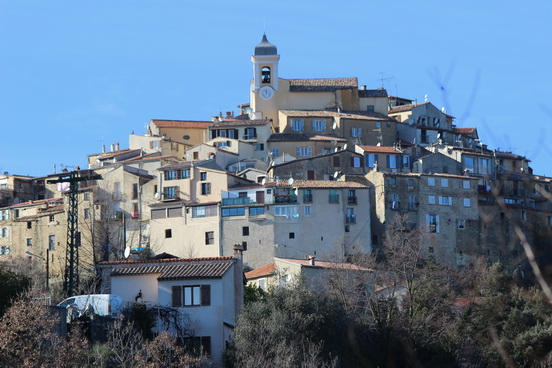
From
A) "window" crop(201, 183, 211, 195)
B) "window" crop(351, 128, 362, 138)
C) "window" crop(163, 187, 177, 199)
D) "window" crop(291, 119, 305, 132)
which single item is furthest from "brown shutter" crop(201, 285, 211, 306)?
"window" crop(351, 128, 362, 138)

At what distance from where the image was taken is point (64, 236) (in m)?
73.3

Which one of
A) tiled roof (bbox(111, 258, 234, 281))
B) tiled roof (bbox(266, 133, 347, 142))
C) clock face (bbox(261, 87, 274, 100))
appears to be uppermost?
clock face (bbox(261, 87, 274, 100))

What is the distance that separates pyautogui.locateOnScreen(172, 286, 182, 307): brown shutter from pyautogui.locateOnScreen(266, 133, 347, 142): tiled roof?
44.3m

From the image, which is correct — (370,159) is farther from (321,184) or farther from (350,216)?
(350,216)

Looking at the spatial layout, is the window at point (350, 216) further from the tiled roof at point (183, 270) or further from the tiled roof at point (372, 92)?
the tiled roof at point (183, 270)

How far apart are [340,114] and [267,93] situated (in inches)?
263

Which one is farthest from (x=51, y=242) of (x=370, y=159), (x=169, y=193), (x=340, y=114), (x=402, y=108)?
(x=402, y=108)

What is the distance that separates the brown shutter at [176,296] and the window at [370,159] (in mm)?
40957

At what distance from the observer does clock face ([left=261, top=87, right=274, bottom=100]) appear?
86.8 m

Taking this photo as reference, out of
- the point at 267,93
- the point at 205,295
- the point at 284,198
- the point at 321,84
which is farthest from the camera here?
the point at 321,84

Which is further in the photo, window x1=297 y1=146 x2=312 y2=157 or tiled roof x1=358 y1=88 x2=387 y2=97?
tiled roof x1=358 y1=88 x2=387 y2=97

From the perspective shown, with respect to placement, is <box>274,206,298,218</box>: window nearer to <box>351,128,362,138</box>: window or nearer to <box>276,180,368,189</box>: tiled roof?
<box>276,180,368,189</box>: tiled roof

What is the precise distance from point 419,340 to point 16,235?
4336 cm

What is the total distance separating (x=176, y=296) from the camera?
119ft
